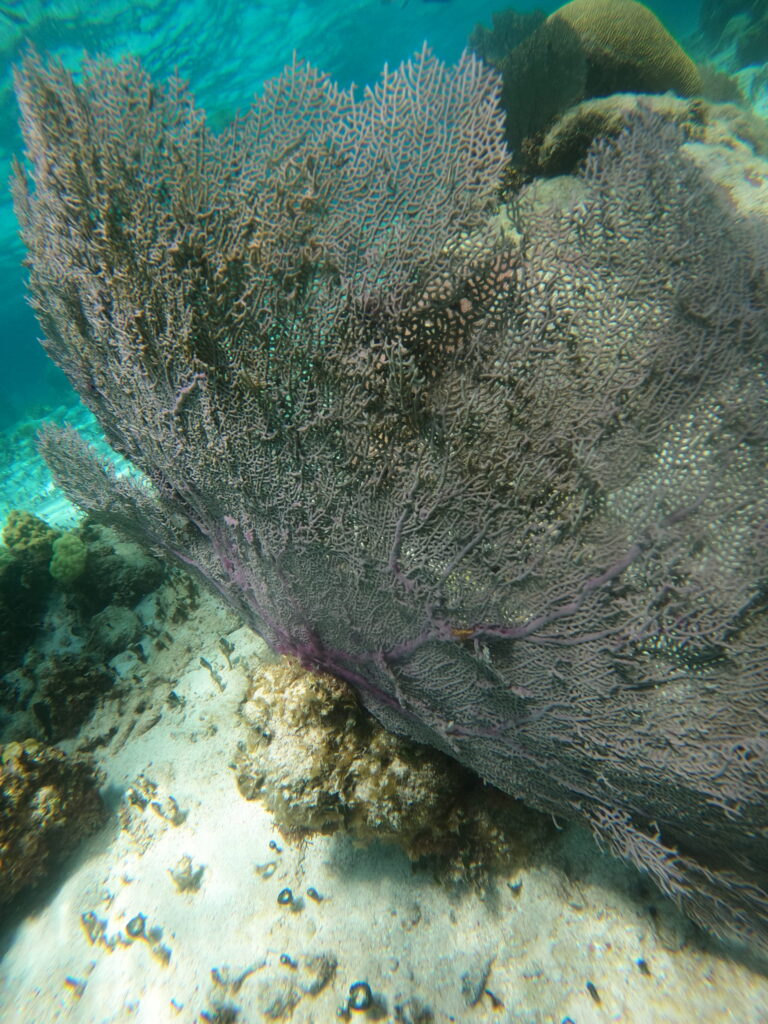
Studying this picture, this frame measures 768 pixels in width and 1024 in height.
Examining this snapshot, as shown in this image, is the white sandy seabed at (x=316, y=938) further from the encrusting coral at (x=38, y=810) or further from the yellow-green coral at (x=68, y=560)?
the yellow-green coral at (x=68, y=560)

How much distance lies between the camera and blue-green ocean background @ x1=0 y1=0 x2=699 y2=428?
56.3ft

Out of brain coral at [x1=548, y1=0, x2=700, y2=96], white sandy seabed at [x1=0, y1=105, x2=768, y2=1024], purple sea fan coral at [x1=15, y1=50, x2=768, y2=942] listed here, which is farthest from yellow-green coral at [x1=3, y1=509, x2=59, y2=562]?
brain coral at [x1=548, y1=0, x2=700, y2=96]

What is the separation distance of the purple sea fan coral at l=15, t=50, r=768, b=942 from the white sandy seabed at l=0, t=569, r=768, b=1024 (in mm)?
526

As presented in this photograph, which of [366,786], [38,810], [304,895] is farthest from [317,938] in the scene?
[38,810]

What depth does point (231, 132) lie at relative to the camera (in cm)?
229

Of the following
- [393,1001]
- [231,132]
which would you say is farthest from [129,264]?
[393,1001]

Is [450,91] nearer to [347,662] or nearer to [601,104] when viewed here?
[347,662]

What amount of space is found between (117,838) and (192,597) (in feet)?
7.37

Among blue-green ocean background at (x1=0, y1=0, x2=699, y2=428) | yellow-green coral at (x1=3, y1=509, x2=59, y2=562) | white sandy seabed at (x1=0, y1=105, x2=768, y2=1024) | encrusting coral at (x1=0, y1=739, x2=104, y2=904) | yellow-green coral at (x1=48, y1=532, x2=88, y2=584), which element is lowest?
white sandy seabed at (x1=0, y1=105, x2=768, y2=1024)

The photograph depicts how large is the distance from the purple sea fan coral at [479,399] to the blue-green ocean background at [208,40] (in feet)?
28.5

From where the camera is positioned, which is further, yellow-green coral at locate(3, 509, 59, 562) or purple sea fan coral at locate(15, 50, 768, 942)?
yellow-green coral at locate(3, 509, 59, 562)

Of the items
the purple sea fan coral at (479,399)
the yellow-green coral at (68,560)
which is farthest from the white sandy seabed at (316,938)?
the yellow-green coral at (68,560)

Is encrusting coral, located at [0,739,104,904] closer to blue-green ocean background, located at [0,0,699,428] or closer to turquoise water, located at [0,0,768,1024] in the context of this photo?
turquoise water, located at [0,0,768,1024]

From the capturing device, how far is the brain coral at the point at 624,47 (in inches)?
289
